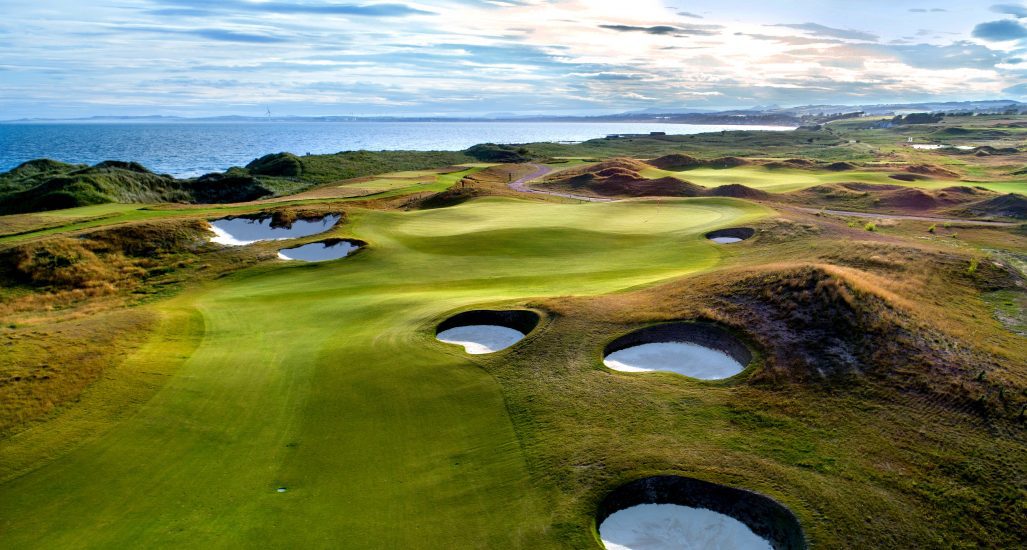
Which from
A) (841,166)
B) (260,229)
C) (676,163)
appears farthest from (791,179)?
(260,229)

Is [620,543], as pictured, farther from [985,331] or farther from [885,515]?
[985,331]

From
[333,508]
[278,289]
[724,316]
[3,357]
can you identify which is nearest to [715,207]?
[724,316]

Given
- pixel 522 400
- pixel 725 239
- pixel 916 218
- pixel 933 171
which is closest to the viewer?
pixel 522 400

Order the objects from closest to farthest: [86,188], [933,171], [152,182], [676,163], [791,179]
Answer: [86,188] → [152,182] → [933,171] → [791,179] → [676,163]

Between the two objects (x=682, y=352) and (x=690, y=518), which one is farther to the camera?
(x=682, y=352)

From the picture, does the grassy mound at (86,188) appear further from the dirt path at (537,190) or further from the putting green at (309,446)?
the dirt path at (537,190)

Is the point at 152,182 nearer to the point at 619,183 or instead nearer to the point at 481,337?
the point at 619,183

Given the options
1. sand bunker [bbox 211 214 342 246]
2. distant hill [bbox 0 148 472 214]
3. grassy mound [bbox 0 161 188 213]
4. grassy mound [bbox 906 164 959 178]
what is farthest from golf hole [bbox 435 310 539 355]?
grassy mound [bbox 906 164 959 178]

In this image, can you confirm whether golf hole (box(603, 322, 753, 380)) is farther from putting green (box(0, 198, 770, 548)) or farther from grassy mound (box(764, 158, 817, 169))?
grassy mound (box(764, 158, 817, 169))
